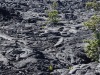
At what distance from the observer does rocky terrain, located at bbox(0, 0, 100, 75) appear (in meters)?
44.1

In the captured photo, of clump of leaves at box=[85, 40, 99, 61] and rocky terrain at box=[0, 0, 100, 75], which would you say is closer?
clump of leaves at box=[85, 40, 99, 61]

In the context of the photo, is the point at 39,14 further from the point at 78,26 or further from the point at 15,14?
the point at 78,26

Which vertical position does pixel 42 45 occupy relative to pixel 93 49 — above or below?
below

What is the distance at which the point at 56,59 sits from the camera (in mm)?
49094

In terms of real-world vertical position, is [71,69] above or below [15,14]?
below

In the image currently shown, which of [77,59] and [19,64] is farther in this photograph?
[77,59]

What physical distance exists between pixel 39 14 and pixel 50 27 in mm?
16659

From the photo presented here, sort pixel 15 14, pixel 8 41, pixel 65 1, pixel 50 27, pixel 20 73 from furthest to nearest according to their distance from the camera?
1. pixel 65 1
2. pixel 15 14
3. pixel 50 27
4. pixel 8 41
5. pixel 20 73

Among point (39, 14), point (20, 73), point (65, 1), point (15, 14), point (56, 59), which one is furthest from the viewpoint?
point (65, 1)

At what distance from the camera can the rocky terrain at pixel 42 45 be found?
44.1 metres

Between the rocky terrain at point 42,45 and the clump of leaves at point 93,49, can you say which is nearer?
the clump of leaves at point 93,49

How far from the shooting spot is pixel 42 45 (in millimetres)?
56688

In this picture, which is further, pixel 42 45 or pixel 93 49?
pixel 42 45

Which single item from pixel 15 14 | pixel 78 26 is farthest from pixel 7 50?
pixel 15 14
